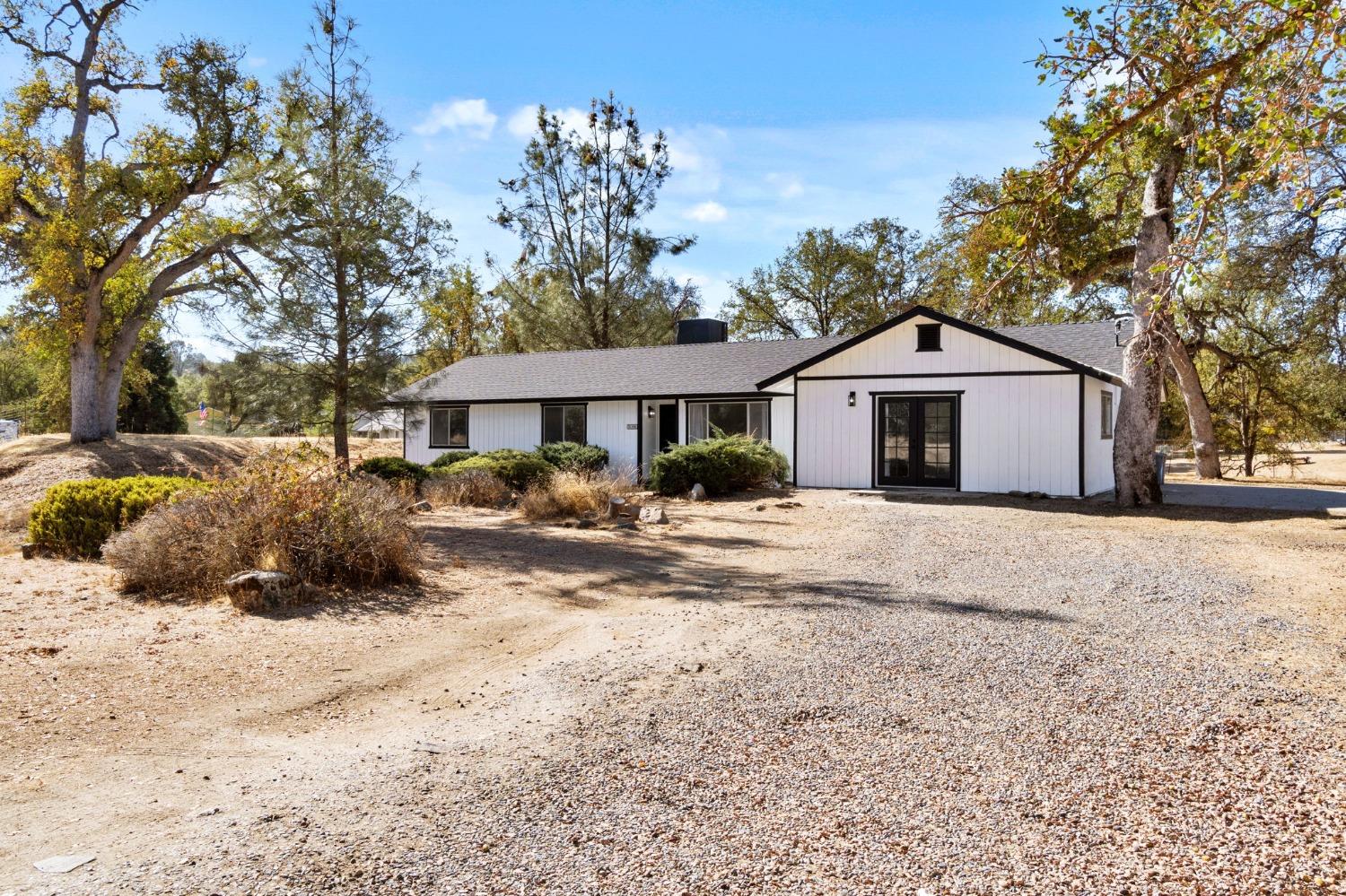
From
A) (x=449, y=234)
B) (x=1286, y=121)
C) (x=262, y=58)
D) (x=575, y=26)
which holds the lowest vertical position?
(x=1286, y=121)

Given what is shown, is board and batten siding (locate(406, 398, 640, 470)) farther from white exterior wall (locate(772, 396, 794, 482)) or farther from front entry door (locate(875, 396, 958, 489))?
front entry door (locate(875, 396, 958, 489))

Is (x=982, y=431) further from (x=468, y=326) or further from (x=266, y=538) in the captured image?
(x=468, y=326)

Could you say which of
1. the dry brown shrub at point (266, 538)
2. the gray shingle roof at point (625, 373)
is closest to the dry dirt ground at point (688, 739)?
the dry brown shrub at point (266, 538)

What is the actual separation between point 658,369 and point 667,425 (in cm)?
193

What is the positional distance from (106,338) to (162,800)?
21.8 meters

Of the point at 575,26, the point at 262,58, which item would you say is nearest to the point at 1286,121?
the point at 575,26

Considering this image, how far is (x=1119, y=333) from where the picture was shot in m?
17.9

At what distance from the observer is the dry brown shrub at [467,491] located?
52.3 ft

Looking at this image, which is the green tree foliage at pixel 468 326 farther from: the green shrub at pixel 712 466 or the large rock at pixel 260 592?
the large rock at pixel 260 592

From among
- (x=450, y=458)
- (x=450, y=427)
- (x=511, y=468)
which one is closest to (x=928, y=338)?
(x=511, y=468)

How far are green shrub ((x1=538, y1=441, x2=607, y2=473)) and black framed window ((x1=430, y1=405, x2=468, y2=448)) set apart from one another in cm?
376

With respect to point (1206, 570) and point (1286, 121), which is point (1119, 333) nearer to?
point (1206, 570)

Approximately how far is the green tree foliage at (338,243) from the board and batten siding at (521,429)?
2.81 meters

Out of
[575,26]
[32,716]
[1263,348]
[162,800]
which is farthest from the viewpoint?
[1263,348]
